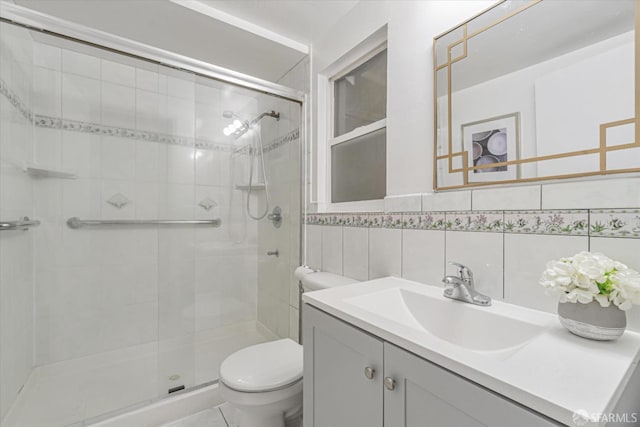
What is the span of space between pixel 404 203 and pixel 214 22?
59.7 inches

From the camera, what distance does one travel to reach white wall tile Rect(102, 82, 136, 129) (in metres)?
1.86

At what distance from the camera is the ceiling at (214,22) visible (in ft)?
4.85

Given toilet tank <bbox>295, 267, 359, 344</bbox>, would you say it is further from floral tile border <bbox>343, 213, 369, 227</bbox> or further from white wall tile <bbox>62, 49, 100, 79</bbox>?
white wall tile <bbox>62, 49, 100, 79</bbox>

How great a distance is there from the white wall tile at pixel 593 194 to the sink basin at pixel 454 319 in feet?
1.12

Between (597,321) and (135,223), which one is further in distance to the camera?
(135,223)

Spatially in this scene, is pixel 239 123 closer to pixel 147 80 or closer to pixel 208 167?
pixel 208 167

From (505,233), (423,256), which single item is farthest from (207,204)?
(505,233)

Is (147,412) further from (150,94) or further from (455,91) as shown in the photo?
(455,91)

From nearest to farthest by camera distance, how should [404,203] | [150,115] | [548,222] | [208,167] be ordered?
[548,222]
[404,203]
[150,115]
[208,167]

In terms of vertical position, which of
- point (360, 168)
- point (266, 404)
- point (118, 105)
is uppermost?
point (118, 105)

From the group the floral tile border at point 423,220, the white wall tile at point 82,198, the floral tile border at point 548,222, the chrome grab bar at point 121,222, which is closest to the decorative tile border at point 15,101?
the white wall tile at point 82,198

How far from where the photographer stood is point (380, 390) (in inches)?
26.4

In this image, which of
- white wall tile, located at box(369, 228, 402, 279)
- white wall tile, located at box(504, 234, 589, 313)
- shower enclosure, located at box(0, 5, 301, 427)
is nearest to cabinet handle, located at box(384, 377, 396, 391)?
white wall tile, located at box(504, 234, 589, 313)

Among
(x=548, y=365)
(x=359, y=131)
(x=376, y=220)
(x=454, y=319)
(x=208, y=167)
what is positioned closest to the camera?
(x=548, y=365)
